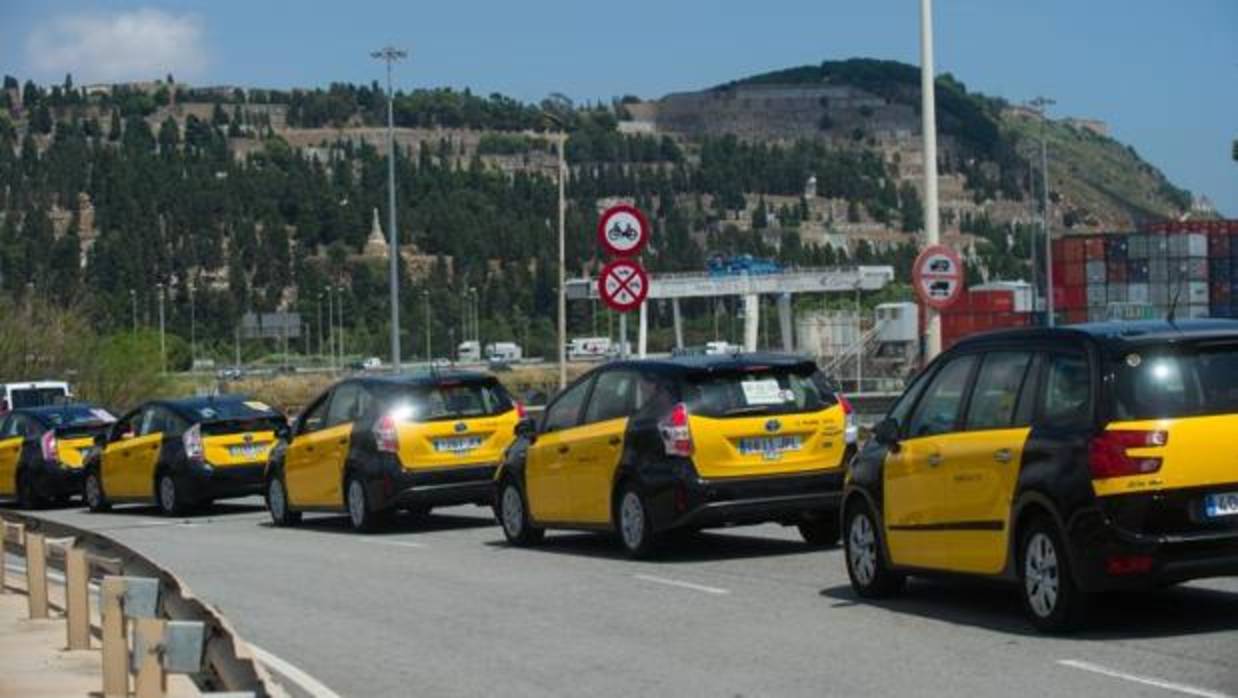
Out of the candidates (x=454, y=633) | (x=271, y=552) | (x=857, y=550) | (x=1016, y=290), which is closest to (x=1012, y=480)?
(x=857, y=550)

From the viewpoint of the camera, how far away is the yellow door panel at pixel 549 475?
691 inches

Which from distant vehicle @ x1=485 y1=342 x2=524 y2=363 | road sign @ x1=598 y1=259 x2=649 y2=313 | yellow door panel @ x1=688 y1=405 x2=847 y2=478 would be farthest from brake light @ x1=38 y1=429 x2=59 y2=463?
distant vehicle @ x1=485 y1=342 x2=524 y2=363

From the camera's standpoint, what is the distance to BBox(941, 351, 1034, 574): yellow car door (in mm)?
11539

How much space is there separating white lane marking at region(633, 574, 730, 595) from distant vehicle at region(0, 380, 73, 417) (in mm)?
32532

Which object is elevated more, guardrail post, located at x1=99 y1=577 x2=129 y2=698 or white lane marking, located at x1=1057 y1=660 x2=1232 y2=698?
guardrail post, located at x1=99 y1=577 x2=129 y2=698

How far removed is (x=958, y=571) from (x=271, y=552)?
8.96m

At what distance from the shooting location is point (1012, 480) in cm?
1143

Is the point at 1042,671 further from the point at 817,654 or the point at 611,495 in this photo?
the point at 611,495

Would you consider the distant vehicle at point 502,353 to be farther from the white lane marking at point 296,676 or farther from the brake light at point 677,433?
the white lane marking at point 296,676

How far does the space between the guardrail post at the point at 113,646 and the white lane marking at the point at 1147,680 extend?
458cm

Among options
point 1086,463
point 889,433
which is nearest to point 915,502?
point 889,433

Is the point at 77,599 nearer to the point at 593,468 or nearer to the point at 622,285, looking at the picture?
the point at 593,468

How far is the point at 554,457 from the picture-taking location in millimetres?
17766

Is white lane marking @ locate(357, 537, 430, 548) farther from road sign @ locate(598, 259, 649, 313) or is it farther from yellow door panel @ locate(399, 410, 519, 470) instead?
road sign @ locate(598, 259, 649, 313)
